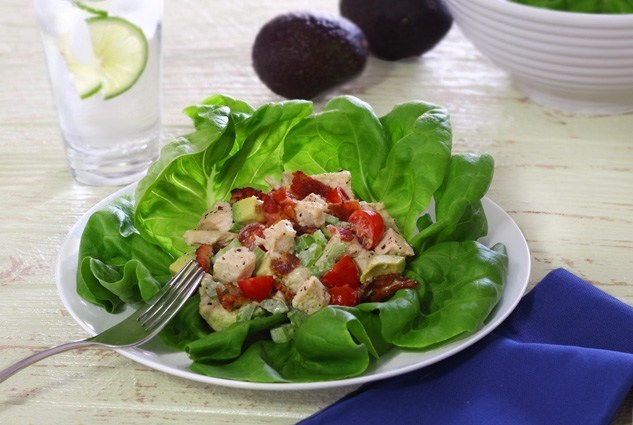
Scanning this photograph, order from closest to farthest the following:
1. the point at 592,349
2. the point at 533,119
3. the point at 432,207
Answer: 1. the point at 592,349
2. the point at 432,207
3. the point at 533,119

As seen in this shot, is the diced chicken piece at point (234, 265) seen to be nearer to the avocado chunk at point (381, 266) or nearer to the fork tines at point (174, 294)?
the fork tines at point (174, 294)

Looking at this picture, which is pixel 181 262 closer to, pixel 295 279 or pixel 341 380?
pixel 295 279

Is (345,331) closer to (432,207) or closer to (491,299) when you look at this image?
(491,299)

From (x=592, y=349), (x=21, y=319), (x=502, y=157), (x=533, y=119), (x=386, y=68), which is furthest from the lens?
(x=386, y=68)

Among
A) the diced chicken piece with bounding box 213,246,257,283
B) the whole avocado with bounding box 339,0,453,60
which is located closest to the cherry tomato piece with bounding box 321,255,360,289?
the diced chicken piece with bounding box 213,246,257,283

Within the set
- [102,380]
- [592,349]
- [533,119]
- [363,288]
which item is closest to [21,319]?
[102,380]
